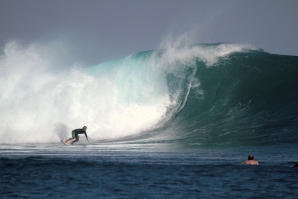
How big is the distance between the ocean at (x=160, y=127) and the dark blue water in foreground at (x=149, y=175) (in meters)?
0.02

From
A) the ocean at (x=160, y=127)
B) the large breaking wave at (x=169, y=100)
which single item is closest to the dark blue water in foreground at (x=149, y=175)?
the ocean at (x=160, y=127)

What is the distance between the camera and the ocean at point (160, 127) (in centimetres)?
1070

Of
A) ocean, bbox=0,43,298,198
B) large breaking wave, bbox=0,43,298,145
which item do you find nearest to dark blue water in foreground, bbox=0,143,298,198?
ocean, bbox=0,43,298,198

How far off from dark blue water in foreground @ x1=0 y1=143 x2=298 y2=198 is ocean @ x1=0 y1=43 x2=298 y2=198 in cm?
2

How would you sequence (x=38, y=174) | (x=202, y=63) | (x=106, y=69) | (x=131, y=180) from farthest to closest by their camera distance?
(x=106, y=69) → (x=202, y=63) → (x=38, y=174) → (x=131, y=180)

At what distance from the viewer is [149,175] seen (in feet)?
38.4

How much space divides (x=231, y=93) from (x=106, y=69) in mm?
9688

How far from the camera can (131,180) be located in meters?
11.0

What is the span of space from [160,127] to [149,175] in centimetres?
1376

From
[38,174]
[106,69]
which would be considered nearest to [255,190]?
[38,174]

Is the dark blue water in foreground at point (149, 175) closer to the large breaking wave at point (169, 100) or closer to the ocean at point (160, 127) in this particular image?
the ocean at point (160, 127)

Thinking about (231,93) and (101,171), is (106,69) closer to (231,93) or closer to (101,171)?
(231,93)

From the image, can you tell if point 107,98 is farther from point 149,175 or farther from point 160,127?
point 149,175

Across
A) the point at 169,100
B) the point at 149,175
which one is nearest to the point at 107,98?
the point at 169,100
